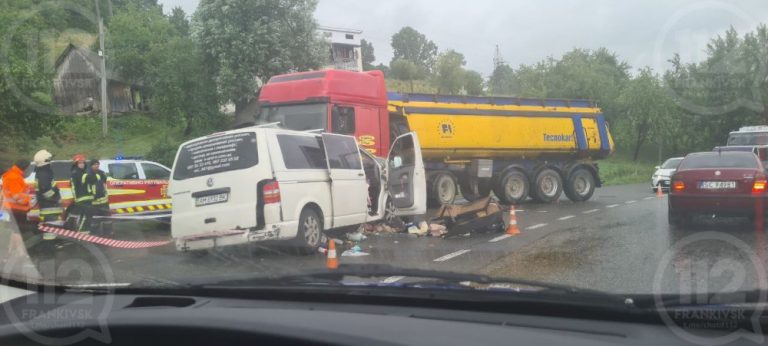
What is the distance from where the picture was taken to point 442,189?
614 inches

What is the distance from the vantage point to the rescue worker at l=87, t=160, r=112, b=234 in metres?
11.3

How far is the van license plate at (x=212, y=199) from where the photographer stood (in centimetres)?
852

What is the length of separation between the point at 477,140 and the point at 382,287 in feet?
45.4

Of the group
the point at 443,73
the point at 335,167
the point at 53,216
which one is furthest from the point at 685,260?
the point at 443,73

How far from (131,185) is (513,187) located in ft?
32.1

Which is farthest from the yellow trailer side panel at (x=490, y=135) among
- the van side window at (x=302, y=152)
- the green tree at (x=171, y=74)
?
the green tree at (x=171, y=74)

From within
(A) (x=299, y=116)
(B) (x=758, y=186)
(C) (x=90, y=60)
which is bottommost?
(B) (x=758, y=186)

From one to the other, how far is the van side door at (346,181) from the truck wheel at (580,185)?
9185 mm

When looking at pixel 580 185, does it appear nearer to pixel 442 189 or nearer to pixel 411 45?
pixel 442 189

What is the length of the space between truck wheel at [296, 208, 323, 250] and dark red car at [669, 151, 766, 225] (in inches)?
249

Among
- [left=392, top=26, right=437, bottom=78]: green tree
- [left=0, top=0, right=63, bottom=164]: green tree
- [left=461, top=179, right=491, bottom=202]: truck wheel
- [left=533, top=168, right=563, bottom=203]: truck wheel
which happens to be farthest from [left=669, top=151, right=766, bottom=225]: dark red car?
[left=392, top=26, right=437, bottom=78]: green tree

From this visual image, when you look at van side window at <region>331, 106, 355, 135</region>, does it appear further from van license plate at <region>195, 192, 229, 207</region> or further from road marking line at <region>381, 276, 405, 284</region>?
road marking line at <region>381, 276, 405, 284</region>

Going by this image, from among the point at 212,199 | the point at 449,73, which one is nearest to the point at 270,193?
the point at 212,199

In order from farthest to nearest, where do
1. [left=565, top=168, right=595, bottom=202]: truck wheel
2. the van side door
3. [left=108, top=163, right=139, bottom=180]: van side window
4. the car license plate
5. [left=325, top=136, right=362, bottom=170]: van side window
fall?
[left=565, top=168, right=595, bottom=202]: truck wheel, [left=108, top=163, right=139, bottom=180]: van side window, the car license plate, [left=325, top=136, right=362, bottom=170]: van side window, the van side door
